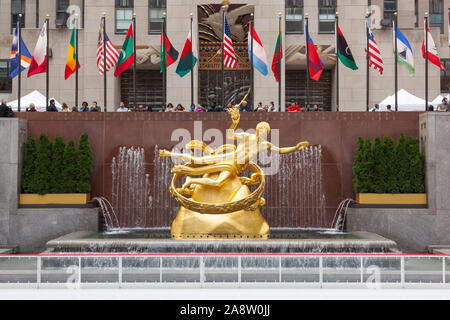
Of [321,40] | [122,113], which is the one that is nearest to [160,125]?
[122,113]

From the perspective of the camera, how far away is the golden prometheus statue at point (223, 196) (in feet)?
58.1

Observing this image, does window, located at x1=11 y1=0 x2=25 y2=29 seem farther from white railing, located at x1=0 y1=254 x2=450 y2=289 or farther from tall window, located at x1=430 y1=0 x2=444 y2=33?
white railing, located at x1=0 y1=254 x2=450 y2=289

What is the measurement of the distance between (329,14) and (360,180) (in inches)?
666

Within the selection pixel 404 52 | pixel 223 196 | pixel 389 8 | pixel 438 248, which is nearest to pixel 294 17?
pixel 389 8

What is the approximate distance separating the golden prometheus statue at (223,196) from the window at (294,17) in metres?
18.6

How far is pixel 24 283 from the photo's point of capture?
1215cm

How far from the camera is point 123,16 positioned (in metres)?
35.8

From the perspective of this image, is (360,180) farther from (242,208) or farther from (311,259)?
(311,259)

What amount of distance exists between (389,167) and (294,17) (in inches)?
668

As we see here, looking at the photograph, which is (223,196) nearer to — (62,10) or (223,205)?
(223,205)

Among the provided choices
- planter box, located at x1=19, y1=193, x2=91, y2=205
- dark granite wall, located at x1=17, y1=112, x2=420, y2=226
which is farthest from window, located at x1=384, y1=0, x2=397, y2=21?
planter box, located at x1=19, y1=193, x2=91, y2=205

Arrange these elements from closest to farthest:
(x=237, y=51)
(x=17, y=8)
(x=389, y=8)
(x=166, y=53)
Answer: (x=166, y=53), (x=237, y=51), (x=389, y=8), (x=17, y=8)

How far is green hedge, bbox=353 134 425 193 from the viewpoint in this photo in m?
21.2

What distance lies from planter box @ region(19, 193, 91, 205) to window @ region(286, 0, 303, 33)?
18689mm
